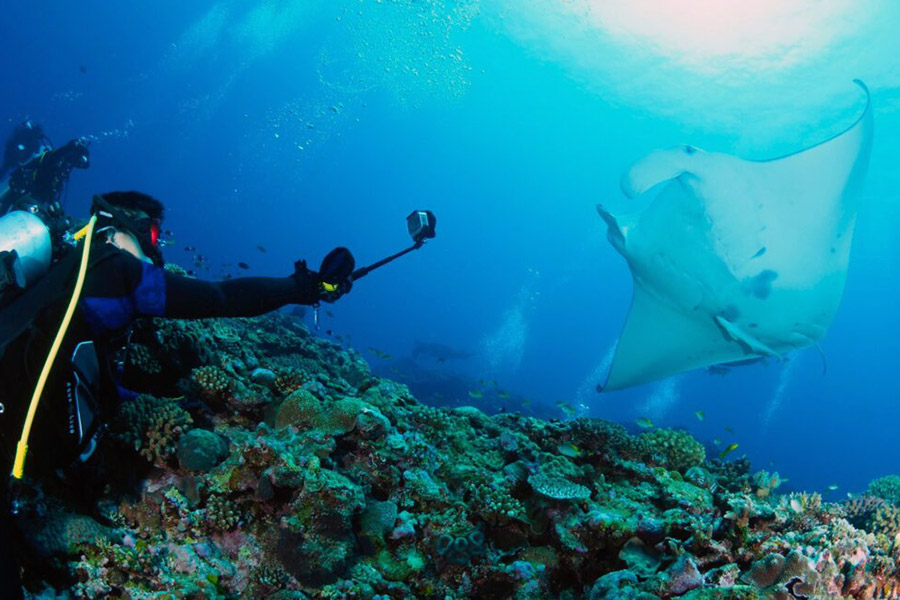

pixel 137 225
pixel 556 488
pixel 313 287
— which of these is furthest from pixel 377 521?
pixel 137 225

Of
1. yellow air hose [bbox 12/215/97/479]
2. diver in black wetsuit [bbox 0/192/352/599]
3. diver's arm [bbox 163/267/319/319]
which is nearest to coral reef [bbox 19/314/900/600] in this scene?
diver in black wetsuit [bbox 0/192/352/599]

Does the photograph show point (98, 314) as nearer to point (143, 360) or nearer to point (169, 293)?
point (169, 293)

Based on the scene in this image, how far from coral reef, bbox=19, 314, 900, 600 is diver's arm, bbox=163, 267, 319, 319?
1143mm

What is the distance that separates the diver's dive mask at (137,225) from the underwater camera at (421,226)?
74.8 inches

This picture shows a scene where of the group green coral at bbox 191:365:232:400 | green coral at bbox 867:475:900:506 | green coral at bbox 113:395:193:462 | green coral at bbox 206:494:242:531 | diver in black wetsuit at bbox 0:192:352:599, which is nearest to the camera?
diver in black wetsuit at bbox 0:192:352:599

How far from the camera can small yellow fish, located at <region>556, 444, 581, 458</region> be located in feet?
15.1

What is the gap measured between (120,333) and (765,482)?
6.45m

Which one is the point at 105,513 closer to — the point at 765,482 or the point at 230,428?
the point at 230,428

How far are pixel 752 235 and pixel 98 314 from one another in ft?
28.0

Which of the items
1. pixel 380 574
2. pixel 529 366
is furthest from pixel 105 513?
pixel 529 366

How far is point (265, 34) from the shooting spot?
74.8m

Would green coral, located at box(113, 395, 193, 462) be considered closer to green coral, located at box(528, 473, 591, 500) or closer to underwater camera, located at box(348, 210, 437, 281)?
underwater camera, located at box(348, 210, 437, 281)

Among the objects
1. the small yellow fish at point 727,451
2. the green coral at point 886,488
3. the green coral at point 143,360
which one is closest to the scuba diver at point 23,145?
the green coral at point 143,360

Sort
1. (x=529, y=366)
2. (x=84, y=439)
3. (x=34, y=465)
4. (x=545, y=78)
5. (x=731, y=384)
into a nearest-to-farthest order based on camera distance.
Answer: (x=34, y=465) → (x=84, y=439) → (x=545, y=78) → (x=731, y=384) → (x=529, y=366)
